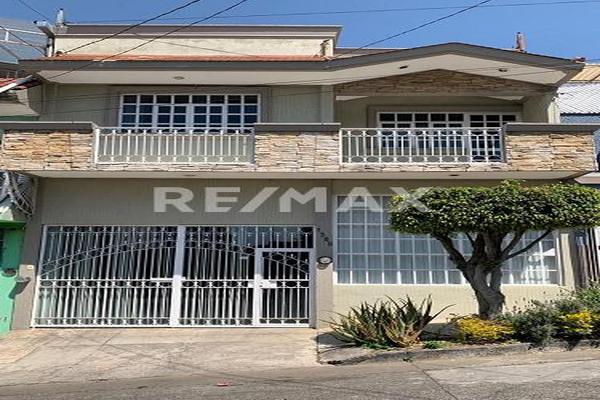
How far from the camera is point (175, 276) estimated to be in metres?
12.1

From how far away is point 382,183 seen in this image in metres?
12.5

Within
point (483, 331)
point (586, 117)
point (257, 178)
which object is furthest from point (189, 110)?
point (586, 117)

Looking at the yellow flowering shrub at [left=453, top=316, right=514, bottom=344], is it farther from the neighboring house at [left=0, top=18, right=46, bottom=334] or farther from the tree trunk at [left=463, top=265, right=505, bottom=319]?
the neighboring house at [left=0, top=18, right=46, bottom=334]

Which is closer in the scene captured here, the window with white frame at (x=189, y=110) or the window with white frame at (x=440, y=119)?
the window with white frame at (x=189, y=110)

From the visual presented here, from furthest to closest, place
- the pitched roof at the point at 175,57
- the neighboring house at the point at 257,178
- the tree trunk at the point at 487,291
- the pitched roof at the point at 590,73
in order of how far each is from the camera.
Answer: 1. the pitched roof at the point at 590,73
2. the pitched roof at the point at 175,57
3. the neighboring house at the point at 257,178
4. the tree trunk at the point at 487,291

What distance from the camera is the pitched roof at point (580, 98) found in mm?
14383

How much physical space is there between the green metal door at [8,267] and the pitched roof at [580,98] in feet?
46.8

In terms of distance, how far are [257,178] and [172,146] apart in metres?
2.09

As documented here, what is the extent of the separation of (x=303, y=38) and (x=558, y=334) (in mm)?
9467

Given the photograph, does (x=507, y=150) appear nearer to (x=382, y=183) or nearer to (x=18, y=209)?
(x=382, y=183)

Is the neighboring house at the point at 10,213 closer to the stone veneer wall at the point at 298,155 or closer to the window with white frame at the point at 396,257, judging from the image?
the stone veneer wall at the point at 298,155

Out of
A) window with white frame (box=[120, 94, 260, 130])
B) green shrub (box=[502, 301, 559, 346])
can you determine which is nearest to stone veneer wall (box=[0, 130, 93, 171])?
window with white frame (box=[120, 94, 260, 130])

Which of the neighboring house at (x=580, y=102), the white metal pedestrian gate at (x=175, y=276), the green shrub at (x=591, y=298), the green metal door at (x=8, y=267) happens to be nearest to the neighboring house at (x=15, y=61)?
the green metal door at (x=8, y=267)

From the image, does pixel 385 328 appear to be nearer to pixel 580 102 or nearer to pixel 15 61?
pixel 580 102
